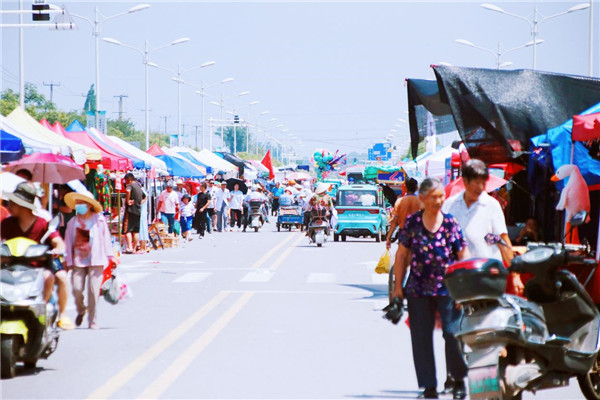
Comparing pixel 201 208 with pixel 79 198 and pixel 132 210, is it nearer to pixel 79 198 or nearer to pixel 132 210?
pixel 132 210

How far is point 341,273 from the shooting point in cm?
2342

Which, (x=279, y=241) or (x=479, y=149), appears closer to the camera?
(x=479, y=149)

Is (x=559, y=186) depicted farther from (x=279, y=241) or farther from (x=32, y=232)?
(x=279, y=241)

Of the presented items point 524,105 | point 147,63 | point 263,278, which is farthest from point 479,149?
point 147,63

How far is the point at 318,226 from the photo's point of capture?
112 feet

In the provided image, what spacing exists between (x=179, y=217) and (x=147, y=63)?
22.2 metres

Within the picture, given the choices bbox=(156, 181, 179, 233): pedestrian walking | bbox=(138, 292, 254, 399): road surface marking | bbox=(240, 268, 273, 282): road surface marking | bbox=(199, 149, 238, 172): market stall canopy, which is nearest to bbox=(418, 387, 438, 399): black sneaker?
bbox=(138, 292, 254, 399): road surface marking

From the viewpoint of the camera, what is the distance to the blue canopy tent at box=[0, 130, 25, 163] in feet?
62.9

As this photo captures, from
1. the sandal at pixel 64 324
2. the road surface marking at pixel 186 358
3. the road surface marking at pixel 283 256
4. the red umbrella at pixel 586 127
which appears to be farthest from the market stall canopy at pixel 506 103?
the road surface marking at pixel 283 256

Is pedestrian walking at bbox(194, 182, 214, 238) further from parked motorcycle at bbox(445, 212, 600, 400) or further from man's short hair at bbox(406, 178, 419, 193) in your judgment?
parked motorcycle at bbox(445, 212, 600, 400)

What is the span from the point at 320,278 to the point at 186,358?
35.1ft

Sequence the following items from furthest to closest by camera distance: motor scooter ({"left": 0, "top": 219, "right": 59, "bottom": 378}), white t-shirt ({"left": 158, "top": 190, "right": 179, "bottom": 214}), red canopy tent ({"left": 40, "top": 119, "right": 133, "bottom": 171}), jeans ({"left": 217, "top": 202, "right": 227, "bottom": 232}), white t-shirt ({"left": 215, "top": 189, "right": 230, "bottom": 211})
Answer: jeans ({"left": 217, "top": 202, "right": 227, "bottom": 232}), white t-shirt ({"left": 215, "top": 189, "right": 230, "bottom": 211}), white t-shirt ({"left": 158, "top": 190, "right": 179, "bottom": 214}), red canopy tent ({"left": 40, "top": 119, "right": 133, "bottom": 171}), motor scooter ({"left": 0, "top": 219, "right": 59, "bottom": 378})

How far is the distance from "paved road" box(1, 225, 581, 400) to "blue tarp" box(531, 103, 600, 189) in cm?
266

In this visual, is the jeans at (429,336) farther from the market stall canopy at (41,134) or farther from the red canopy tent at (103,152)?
the red canopy tent at (103,152)
